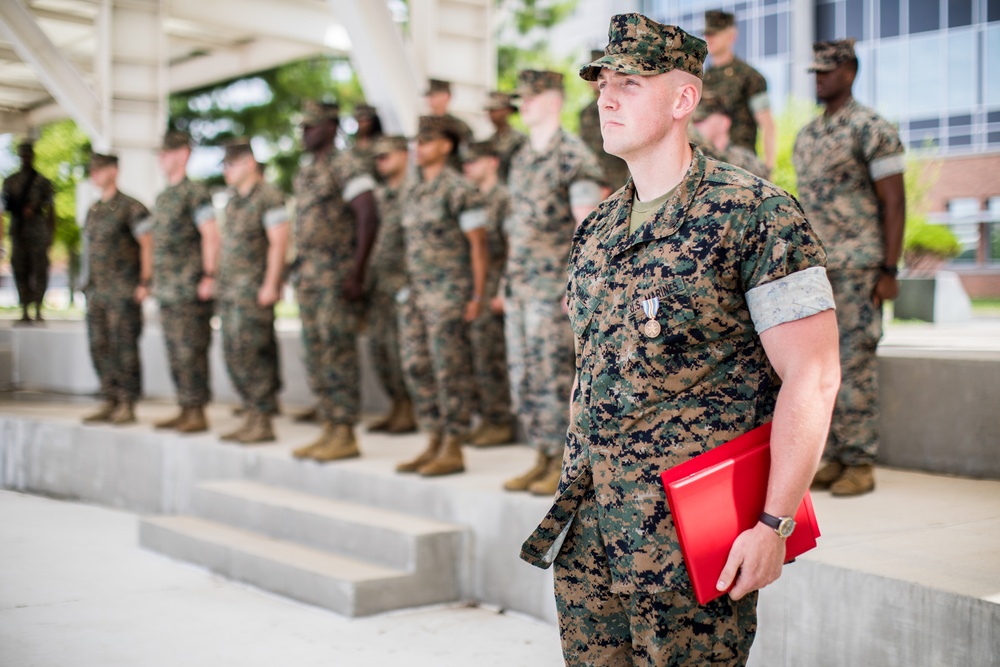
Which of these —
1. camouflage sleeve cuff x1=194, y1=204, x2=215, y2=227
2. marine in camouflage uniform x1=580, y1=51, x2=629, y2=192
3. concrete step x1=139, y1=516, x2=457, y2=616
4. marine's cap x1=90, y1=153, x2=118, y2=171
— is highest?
marine's cap x1=90, y1=153, x2=118, y2=171

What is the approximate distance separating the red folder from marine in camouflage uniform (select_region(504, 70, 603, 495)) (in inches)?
108

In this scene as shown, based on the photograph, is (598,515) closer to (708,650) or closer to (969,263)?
(708,650)

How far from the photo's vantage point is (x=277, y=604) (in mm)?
4793

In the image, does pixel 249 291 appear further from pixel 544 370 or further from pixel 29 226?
pixel 29 226

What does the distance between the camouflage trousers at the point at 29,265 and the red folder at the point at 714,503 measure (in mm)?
11557

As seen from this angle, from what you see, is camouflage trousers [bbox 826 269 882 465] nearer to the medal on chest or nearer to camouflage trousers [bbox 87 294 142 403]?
the medal on chest

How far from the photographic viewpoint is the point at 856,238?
14.8 ft

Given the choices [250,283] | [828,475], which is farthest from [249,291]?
[828,475]

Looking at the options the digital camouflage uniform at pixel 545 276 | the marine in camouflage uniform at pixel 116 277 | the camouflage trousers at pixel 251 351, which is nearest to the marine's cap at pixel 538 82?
the digital camouflage uniform at pixel 545 276

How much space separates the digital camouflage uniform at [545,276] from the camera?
4660 millimetres

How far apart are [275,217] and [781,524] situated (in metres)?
5.11

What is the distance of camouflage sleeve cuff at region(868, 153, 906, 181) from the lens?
14.6 feet

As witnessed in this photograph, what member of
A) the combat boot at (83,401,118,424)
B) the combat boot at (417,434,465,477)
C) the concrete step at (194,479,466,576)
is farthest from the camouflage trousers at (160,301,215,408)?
the combat boot at (417,434,465,477)

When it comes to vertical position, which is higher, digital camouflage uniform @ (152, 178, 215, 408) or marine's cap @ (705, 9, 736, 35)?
marine's cap @ (705, 9, 736, 35)
